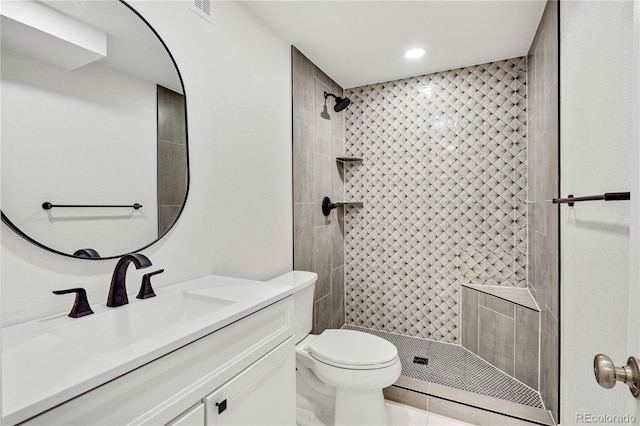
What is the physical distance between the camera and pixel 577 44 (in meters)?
1.33

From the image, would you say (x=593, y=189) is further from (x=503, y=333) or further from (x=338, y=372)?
(x=503, y=333)

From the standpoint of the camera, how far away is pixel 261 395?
1175 millimetres

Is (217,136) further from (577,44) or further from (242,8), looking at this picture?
(577,44)

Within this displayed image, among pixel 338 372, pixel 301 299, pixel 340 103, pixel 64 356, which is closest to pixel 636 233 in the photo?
pixel 64 356

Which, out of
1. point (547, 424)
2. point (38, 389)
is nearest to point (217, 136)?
point (38, 389)

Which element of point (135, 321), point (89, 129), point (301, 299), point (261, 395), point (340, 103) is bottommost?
point (261, 395)

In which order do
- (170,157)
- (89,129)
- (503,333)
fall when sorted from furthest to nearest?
(503,333) → (170,157) → (89,129)

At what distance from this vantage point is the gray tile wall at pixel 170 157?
1380 millimetres

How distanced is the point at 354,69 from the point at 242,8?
3.67 ft

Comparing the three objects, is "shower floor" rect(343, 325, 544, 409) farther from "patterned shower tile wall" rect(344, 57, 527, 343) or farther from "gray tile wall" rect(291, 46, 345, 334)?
"gray tile wall" rect(291, 46, 345, 334)

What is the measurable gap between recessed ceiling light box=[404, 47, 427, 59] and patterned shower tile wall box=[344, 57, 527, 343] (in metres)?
0.40

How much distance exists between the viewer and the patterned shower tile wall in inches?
100.0

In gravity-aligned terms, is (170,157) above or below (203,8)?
below

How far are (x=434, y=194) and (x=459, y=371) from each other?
1.36 metres
